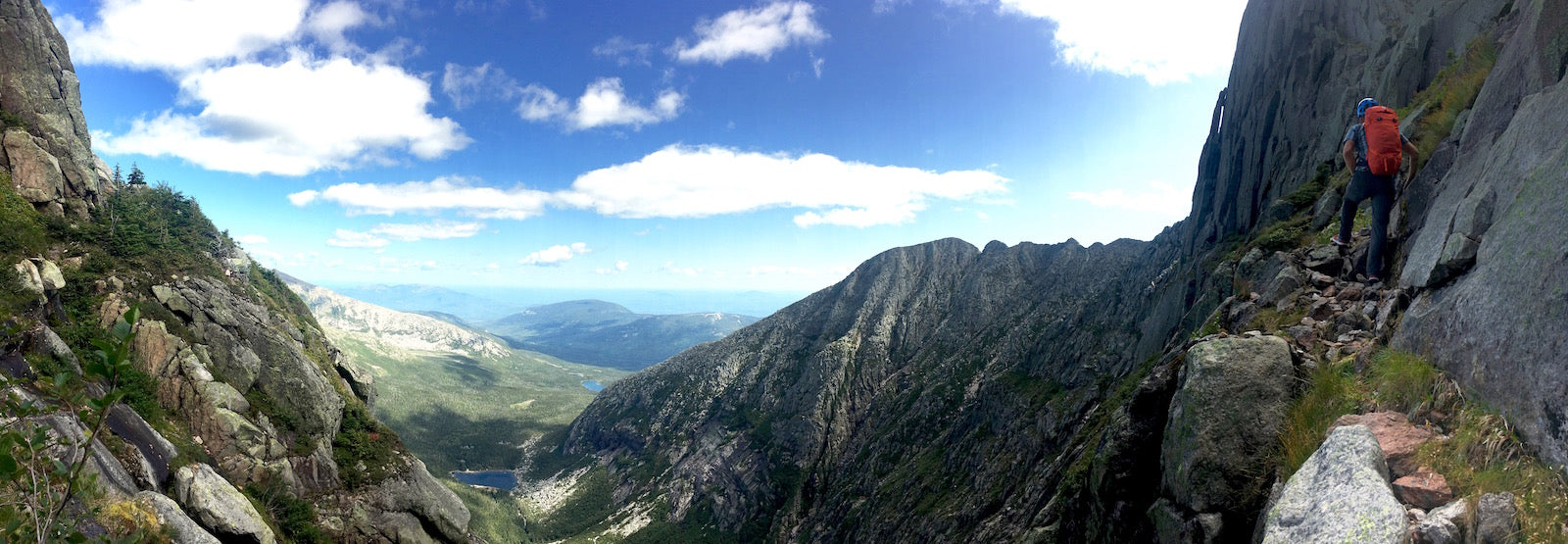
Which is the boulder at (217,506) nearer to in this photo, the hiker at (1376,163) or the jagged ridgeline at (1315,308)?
the jagged ridgeline at (1315,308)

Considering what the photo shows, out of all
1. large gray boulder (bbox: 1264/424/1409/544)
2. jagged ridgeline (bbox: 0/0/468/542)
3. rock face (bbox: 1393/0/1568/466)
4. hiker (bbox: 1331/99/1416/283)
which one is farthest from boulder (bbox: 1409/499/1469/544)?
jagged ridgeline (bbox: 0/0/468/542)

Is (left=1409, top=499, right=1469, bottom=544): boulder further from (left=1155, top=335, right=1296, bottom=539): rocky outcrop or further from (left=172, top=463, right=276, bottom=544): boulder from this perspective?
(left=172, top=463, right=276, bottom=544): boulder

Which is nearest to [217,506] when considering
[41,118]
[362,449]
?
[362,449]

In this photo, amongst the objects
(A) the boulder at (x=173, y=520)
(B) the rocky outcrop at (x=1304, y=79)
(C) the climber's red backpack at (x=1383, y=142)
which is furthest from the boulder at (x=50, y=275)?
(B) the rocky outcrop at (x=1304, y=79)

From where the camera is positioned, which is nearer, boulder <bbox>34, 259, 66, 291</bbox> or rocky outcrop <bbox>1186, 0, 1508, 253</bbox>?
rocky outcrop <bbox>1186, 0, 1508, 253</bbox>

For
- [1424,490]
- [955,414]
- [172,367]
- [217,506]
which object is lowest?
[955,414]

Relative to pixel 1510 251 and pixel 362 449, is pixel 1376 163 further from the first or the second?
pixel 362 449
